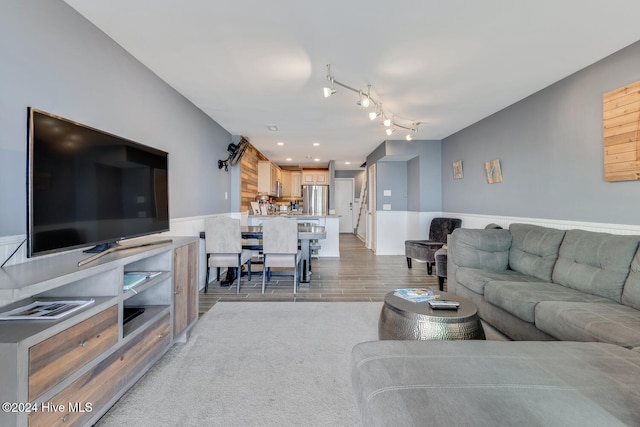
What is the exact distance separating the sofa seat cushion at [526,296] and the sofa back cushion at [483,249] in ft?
1.95

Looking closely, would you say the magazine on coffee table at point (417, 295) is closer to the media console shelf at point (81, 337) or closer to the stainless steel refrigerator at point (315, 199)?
the media console shelf at point (81, 337)

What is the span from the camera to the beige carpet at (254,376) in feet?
4.85

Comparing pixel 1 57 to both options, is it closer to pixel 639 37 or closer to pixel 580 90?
pixel 639 37

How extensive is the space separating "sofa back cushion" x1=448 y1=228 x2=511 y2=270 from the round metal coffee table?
1.34m

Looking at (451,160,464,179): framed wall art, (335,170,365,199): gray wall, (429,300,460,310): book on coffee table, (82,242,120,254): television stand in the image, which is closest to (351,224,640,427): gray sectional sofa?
(429,300,460,310): book on coffee table

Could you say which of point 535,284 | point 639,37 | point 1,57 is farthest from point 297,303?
point 639,37

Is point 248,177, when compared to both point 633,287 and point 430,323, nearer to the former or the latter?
point 430,323

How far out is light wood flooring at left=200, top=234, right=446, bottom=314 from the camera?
3.46 meters

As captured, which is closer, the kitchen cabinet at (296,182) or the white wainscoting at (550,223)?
the white wainscoting at (550,223)

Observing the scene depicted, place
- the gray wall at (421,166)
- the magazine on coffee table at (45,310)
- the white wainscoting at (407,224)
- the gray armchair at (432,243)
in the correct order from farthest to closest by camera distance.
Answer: the gray wall at (421,166), the gray armchair at (432,243), the white wainscoting at (407,224), the magazine on coffee table at (45,310)

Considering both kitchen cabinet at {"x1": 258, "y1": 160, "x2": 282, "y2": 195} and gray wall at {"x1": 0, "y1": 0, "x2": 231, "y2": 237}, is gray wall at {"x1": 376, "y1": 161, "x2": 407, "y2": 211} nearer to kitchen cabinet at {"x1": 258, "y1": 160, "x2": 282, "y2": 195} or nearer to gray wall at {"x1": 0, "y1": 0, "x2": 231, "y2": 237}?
kitchen cabinet at {"x1": 258, "y1": 160, "x2": 282, "y2": 195}

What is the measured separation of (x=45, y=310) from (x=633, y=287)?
10.9 feet

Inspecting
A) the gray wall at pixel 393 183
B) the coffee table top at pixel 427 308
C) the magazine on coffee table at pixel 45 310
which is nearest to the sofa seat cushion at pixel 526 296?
the coffee table top at pixel 427 308

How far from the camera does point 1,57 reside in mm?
Answer: 1435
